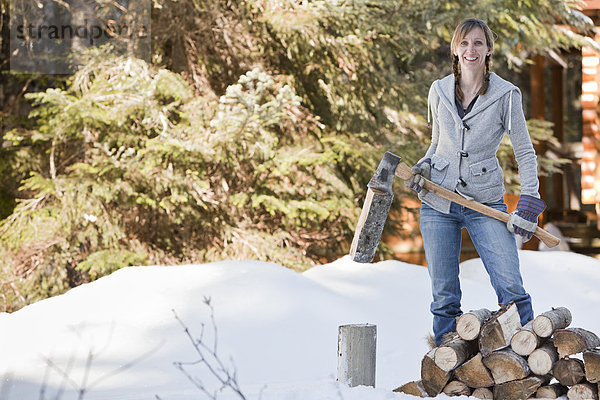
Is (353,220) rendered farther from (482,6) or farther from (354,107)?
(482,6)

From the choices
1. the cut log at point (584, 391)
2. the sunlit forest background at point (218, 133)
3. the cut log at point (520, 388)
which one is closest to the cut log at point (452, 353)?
the cut log at point (520, 388)

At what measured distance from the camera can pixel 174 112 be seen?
8172mm

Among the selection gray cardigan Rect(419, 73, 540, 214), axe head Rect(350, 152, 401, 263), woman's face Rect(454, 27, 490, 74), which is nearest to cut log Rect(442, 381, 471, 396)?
axe head Rect(350, 152, 401, 263)

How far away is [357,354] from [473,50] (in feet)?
5.60

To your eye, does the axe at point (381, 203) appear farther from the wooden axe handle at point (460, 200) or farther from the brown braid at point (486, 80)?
the brown braid at point (486, 80)

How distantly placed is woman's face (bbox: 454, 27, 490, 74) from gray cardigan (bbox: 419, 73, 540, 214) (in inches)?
5.2

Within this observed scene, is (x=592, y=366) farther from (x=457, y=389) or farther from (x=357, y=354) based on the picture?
(x=357, y=354)

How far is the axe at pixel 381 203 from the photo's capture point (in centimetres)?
335

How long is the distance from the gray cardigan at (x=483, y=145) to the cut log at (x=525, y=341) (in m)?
0.70

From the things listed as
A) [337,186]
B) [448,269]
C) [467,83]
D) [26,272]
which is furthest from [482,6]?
[26,272]

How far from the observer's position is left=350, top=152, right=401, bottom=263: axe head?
338 centimetres

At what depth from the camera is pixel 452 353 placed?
3271mm

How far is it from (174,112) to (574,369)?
6141 mm

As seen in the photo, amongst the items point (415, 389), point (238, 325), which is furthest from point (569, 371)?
point (238, 325)
